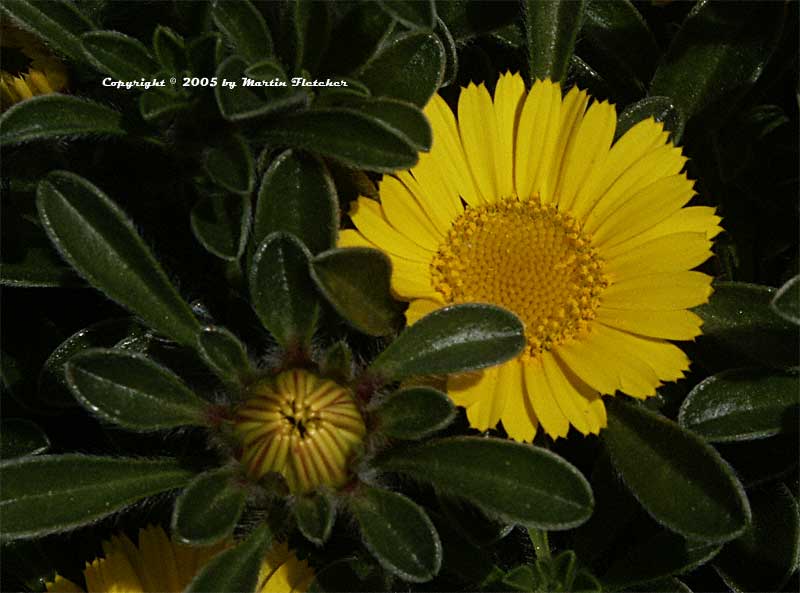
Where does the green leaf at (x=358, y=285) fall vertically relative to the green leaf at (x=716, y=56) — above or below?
below

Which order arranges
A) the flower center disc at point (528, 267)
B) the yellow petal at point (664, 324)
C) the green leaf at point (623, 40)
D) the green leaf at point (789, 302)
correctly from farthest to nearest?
1. the green leaf at point (623, 40)
2. the flower center disc at point (528, 267)
3. the yellow petal at point (664, 324)
4. the green leaf at point (789, 302)

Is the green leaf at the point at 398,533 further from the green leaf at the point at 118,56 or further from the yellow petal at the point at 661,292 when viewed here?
the green leaf at the point at 118,56

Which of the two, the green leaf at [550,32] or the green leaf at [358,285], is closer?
the green leaf at [358,285]

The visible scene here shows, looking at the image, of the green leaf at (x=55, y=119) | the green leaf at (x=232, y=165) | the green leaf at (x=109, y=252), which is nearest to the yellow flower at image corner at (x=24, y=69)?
the green leaf at (x=55, y=119)

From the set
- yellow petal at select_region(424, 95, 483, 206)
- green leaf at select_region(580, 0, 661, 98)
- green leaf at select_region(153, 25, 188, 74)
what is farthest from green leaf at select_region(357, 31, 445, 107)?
green leaf at select_region(580, 0, 661, 98)

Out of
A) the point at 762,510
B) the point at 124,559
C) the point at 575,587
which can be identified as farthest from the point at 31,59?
the point at 762,510

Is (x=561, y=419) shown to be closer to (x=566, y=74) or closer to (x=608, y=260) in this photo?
(x=608, y=260)

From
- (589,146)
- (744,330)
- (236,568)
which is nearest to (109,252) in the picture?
(236,568)
